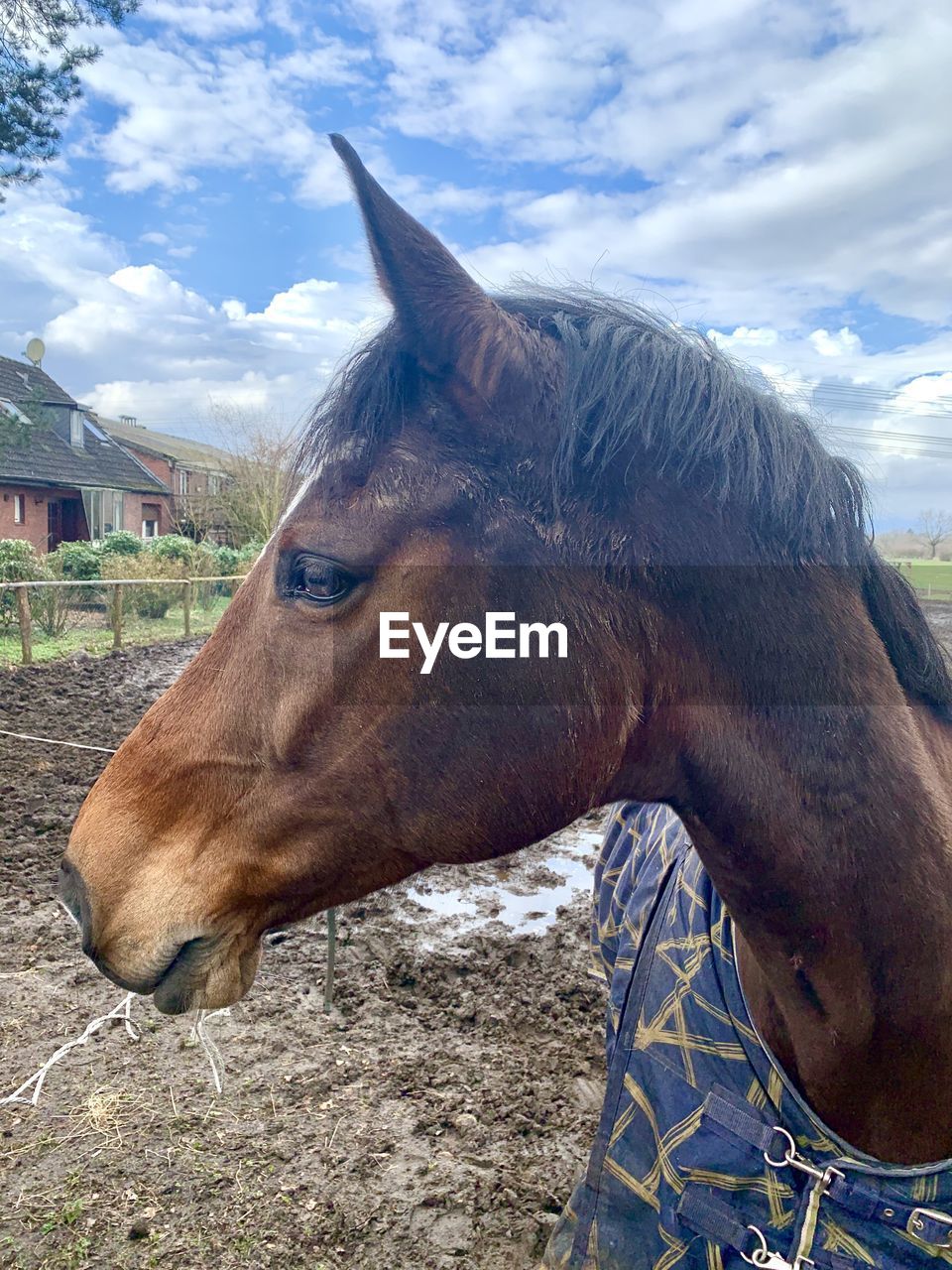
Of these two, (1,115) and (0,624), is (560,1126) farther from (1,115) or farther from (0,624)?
(0,624)

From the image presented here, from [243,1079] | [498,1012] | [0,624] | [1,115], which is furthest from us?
[0,624]

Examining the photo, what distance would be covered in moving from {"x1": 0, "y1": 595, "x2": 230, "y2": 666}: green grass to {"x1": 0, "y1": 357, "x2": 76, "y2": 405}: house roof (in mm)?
12488

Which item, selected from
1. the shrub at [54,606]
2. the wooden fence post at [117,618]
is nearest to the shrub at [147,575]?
the shrub at [54,606]

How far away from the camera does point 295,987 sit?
3.85 meters

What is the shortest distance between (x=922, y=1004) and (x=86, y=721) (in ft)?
27.6

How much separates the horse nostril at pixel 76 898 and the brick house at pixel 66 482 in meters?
22.7

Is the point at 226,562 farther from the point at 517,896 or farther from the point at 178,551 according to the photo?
the point at 517,896

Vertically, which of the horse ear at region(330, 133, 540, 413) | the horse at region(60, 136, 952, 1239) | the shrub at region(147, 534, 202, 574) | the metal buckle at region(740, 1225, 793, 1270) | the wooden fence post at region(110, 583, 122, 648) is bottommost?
the wooden fence post at region(110, 583, 122, 648)

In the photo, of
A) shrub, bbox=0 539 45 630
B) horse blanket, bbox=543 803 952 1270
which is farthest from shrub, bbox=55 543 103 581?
horse blanket, bbox=543 803 952 1270

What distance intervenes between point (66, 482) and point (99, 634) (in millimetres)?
13695

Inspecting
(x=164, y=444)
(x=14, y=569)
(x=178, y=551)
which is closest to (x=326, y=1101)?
(x=14, y=569)

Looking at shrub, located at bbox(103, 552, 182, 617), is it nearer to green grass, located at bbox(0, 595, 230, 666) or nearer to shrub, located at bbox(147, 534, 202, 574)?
green grass, located at bbox(0, 595, 230, 666)

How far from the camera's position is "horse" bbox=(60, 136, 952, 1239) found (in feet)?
3.94

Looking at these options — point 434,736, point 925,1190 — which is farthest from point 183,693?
point 925,1190
